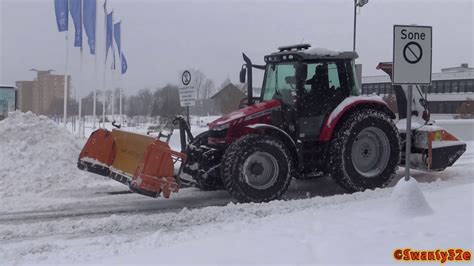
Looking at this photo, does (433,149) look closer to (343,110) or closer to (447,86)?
(343,110)

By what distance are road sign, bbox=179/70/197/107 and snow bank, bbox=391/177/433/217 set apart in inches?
A: 269

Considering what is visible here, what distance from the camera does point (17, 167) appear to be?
31.7ft

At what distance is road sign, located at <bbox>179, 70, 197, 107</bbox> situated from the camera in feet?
39.8

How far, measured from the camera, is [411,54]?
6.18 meters

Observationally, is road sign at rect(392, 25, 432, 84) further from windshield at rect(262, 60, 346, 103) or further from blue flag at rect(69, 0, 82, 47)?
blue flag at rect(69, 0, 82, 47)

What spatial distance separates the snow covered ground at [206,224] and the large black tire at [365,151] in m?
0.52

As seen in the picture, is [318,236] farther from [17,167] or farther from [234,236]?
[17,167]

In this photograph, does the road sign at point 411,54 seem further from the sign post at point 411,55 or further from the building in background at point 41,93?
the building in background at point 41,93

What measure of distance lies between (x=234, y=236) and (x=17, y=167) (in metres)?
5.94

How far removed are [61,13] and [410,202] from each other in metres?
14.5

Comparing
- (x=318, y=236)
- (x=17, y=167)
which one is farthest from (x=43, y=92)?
(x=318, y=236)

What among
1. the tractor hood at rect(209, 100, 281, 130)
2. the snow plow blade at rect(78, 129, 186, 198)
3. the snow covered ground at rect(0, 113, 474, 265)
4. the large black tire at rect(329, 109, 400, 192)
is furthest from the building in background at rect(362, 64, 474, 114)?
the snow plow blade at rect(78, 129, 186, 198)

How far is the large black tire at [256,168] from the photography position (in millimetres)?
7430

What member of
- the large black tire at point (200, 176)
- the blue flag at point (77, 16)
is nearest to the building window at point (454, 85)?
the blue flag at point (77, 16)
